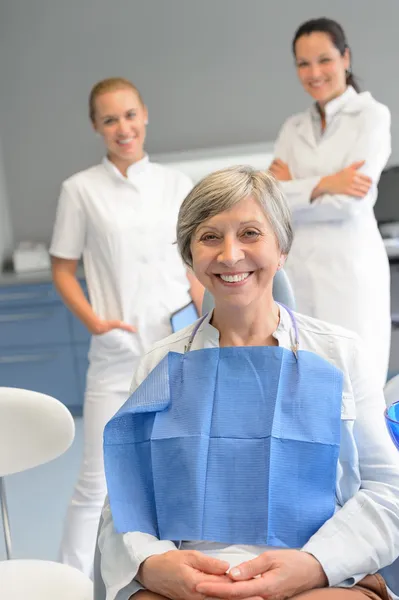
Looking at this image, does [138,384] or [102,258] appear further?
[102,258]

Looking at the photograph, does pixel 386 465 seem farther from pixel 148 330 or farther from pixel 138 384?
pixel 148 330

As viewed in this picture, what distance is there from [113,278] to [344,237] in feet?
2.40

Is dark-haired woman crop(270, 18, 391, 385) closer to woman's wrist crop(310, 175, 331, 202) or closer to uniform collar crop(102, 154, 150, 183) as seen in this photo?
woman's wrist crop(310, 175, 331, 202)

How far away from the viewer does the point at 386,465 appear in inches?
53.8

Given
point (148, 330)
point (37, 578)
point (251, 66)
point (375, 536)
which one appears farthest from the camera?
point (251, 66)

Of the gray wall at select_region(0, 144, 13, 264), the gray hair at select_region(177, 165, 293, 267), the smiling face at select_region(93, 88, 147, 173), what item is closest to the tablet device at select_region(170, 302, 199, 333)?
the smiling face at select_region(93, 88, 147, 173)

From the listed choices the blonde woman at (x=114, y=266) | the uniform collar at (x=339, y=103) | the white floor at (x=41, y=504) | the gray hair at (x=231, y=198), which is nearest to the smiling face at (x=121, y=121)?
the blonde woman at (x=114, y=266)

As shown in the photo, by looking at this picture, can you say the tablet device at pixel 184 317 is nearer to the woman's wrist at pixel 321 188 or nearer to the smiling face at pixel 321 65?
the woman's wrist at pixel 321 188

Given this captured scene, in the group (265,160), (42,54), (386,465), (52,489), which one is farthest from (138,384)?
(42,54)

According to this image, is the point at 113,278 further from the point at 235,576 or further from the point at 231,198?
the point at 235,576

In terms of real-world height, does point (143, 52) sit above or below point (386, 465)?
above

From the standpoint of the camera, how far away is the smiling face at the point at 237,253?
1.40m

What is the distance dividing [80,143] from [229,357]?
144 inches

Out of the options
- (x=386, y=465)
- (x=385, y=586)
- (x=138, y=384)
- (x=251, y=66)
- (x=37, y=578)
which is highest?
(x=251, y=66)
